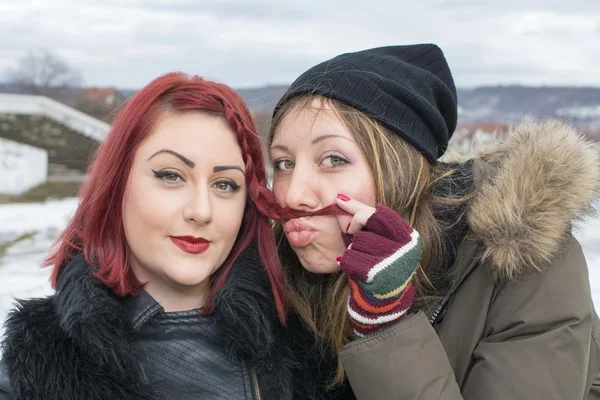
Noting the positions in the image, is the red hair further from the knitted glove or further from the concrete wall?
the concrete wall

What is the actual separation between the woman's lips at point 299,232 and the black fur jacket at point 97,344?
23cm

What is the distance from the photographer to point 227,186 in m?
2.14

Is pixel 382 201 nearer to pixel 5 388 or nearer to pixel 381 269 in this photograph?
pixel 381 269

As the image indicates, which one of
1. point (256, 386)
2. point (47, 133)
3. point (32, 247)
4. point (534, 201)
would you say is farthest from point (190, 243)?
point (47, 133)

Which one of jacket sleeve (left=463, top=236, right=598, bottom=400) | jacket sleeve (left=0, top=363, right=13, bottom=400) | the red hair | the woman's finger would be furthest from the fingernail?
jacket sleeve (left=0, top=363, right=13, bottom=400)

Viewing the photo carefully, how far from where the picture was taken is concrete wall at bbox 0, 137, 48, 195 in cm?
1359

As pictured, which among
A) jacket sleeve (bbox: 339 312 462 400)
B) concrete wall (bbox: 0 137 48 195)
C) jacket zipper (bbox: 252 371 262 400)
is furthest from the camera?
concrete wall (bbox: 0 137 48 195)

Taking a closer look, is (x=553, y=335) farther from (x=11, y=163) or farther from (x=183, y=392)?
(x=11, y=163)

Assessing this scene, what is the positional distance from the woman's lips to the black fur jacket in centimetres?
23

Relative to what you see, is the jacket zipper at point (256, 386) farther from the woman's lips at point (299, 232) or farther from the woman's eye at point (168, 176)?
the woman's eye at point (168, 176)

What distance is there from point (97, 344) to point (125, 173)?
1.84ft

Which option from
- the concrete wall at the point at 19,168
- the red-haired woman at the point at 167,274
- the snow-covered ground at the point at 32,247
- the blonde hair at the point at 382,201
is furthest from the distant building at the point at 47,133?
the red-haired woman at the point at 167,274

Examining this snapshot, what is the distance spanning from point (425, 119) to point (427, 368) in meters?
0.96

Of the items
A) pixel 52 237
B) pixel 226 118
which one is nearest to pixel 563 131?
pixel 226 118
